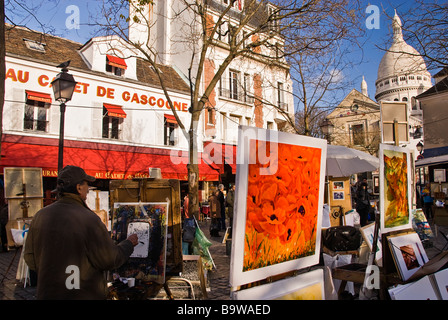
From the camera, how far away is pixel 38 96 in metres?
11.8

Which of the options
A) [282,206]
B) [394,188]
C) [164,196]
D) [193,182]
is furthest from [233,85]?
[282,206]

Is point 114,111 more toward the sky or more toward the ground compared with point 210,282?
more toward the sky

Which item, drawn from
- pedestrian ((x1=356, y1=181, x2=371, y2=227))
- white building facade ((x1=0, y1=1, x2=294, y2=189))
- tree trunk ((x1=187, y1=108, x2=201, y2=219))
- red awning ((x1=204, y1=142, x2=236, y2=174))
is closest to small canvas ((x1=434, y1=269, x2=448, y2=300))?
tree trunk ((x1=187, y1=108, x2=201, y2=219))

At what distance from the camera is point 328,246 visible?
173 inches

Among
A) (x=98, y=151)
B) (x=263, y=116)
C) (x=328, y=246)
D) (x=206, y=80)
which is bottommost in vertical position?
(x=328, y=246)

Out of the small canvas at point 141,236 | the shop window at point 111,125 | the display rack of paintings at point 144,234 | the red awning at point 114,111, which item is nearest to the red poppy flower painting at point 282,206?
the display rack of paintings at point 144,234

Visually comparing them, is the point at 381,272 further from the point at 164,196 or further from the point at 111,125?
the point at 111,125

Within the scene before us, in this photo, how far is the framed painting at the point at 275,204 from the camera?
1998 millimetres

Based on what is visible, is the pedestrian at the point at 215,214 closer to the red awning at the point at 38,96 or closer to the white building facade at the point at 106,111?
the white building facade at the point at 106,111

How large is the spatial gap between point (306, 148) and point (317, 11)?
22.1ft
